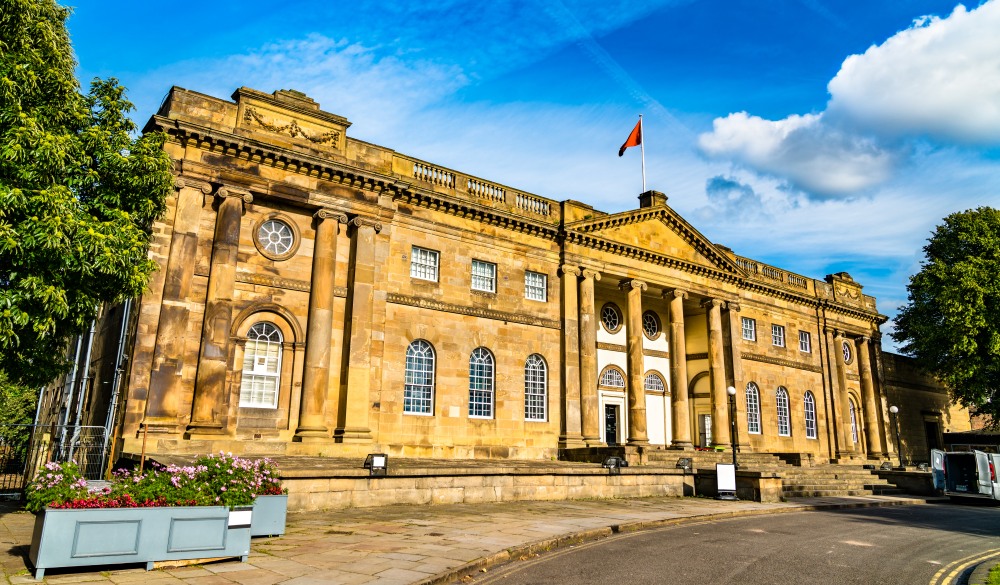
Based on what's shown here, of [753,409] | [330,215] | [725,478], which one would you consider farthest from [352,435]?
[753,409]

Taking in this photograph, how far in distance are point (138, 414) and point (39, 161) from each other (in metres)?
9.06

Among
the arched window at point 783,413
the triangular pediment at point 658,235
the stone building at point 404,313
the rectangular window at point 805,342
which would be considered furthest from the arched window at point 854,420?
the triangular pediment at point 658,235

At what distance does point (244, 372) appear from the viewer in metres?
21.6

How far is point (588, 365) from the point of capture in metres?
29.0

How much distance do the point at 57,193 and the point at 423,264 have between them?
1470 cm

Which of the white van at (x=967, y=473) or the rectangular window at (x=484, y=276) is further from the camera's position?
the rectangular window at (x=484, y=276)

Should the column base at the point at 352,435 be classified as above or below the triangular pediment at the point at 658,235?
below

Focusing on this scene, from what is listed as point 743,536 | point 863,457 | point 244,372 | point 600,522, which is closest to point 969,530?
point 743,536

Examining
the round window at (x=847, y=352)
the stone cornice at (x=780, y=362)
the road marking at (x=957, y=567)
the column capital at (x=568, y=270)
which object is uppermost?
the column capital at (x=568, y=270)

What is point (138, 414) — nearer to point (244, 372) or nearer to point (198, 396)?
point (198, 396)

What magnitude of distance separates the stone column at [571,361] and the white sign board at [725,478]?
7.13m

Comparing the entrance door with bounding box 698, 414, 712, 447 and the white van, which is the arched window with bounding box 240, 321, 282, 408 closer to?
the entrance door with bounding box 698, 414, 712, 447

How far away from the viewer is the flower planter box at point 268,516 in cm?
1182

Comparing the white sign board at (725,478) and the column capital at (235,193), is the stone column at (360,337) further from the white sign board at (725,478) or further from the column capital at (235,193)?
the white sign board at (725,478)
